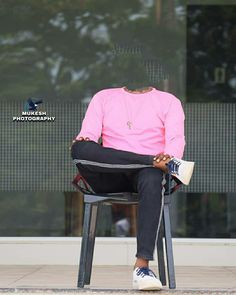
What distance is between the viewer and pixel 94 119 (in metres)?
4.29

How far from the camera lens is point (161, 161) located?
3.97 m

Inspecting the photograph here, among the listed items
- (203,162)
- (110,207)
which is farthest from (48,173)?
(203,162)

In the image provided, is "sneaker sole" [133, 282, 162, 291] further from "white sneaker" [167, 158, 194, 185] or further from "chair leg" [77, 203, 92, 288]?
"white sneaker" [167, 158, 194, 185]

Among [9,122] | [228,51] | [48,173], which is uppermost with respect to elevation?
[228,51]

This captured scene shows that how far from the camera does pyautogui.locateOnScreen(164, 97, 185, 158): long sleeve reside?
4113mm

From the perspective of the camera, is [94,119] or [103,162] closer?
[103,162]

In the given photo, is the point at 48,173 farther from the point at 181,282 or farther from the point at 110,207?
the point at 181,282

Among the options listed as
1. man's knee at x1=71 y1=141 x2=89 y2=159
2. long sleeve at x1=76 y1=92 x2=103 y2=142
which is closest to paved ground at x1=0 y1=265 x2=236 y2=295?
man's knee at x1=71 y1=141 x2=89 y2=159

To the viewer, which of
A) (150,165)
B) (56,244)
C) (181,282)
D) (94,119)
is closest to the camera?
(150,165)

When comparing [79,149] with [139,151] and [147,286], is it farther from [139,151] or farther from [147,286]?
[147,286]

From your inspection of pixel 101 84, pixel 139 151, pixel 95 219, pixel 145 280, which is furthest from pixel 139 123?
pixel 101 84

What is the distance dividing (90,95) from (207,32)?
121 cm

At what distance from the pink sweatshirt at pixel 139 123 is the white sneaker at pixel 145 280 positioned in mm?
654

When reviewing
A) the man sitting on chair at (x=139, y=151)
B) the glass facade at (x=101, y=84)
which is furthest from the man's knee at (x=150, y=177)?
the glass facade at (x=101, y=84)
